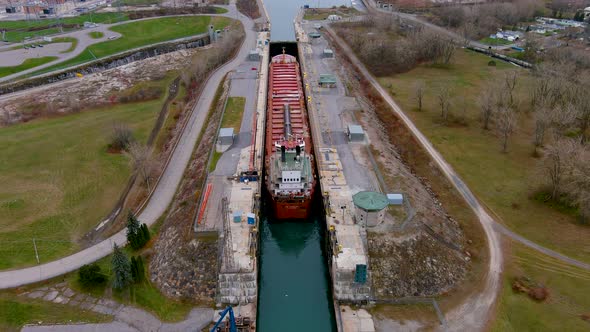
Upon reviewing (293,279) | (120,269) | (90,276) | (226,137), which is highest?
(226,137)

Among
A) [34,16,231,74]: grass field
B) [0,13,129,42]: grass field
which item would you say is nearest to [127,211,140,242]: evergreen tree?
[34,16,231,74]: grass field

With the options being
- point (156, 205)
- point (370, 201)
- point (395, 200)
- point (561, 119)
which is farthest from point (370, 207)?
point (561, 119)

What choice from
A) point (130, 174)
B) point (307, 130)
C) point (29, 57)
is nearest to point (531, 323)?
point (307, 130)

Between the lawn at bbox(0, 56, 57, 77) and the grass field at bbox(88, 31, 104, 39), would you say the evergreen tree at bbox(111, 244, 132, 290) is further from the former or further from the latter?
the grass field at bbox(88, 31, 104, 39)

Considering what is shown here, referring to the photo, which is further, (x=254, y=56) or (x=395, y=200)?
(x=254, y=56)

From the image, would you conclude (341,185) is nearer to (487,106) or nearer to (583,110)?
(487,106)

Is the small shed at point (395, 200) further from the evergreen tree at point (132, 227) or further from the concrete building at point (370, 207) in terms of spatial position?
the evergreen tree at point (132, 227)
